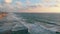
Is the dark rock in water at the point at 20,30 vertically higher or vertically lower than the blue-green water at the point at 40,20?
lower

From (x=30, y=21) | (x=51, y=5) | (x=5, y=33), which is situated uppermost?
(x=51, y=5)

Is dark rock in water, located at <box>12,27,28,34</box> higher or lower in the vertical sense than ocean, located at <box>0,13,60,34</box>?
lower

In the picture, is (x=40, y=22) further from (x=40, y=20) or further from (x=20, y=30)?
(x=20, y=30)

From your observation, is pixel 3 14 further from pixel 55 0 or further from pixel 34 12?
pixel 55 0

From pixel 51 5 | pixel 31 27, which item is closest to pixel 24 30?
pixel 31 27

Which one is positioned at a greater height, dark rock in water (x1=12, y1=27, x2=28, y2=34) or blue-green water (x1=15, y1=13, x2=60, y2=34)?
blue-green water (x1=15, y1=13, x2=60, y2=34)

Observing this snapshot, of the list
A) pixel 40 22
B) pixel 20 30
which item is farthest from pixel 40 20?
pixel 20 30

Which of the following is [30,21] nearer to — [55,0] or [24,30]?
[24,30]

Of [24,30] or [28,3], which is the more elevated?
[28,3]

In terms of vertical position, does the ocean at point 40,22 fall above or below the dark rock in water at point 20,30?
above
